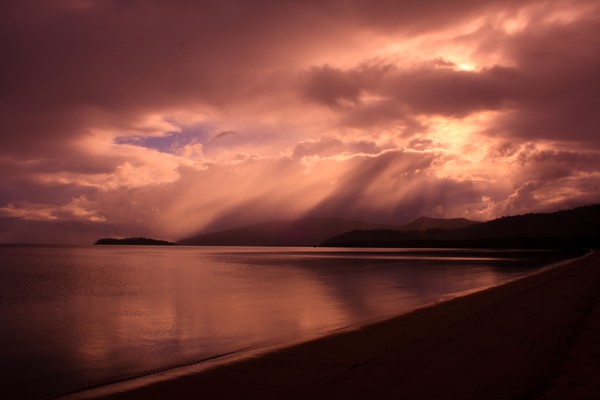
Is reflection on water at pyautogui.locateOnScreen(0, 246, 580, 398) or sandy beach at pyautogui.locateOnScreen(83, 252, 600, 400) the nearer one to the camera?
sandy beach at pyautogui.locateOnScreen(83, 252, 600, 400)

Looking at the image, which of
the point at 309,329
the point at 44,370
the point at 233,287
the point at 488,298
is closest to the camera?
the point at 44,370

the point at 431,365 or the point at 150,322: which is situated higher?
the point at 431,365

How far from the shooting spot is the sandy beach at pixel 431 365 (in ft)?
29.8

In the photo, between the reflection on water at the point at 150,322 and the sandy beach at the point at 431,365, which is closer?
the sandy beach at the point at 431,365

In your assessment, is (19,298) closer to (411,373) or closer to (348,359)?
(348,359)

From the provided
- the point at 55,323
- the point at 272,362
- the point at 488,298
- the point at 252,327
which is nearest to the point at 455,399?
the point at 272,362

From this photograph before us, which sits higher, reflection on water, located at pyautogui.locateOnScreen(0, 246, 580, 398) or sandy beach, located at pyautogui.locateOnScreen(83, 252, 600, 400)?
sandy beach, located at pyautogui.locateOnScreen(83, 252, 600, 400)

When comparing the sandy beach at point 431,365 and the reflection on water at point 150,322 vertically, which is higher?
the sandy beach at point 431,365

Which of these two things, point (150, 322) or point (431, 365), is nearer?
point (431, 365)

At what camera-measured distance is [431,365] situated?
11.0m

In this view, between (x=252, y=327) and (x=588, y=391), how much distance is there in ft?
46.3

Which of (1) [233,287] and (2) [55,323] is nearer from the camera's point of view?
(2) [55,323]

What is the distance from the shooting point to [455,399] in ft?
28.0

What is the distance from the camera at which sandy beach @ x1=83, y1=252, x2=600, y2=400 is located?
9070 millimetres
